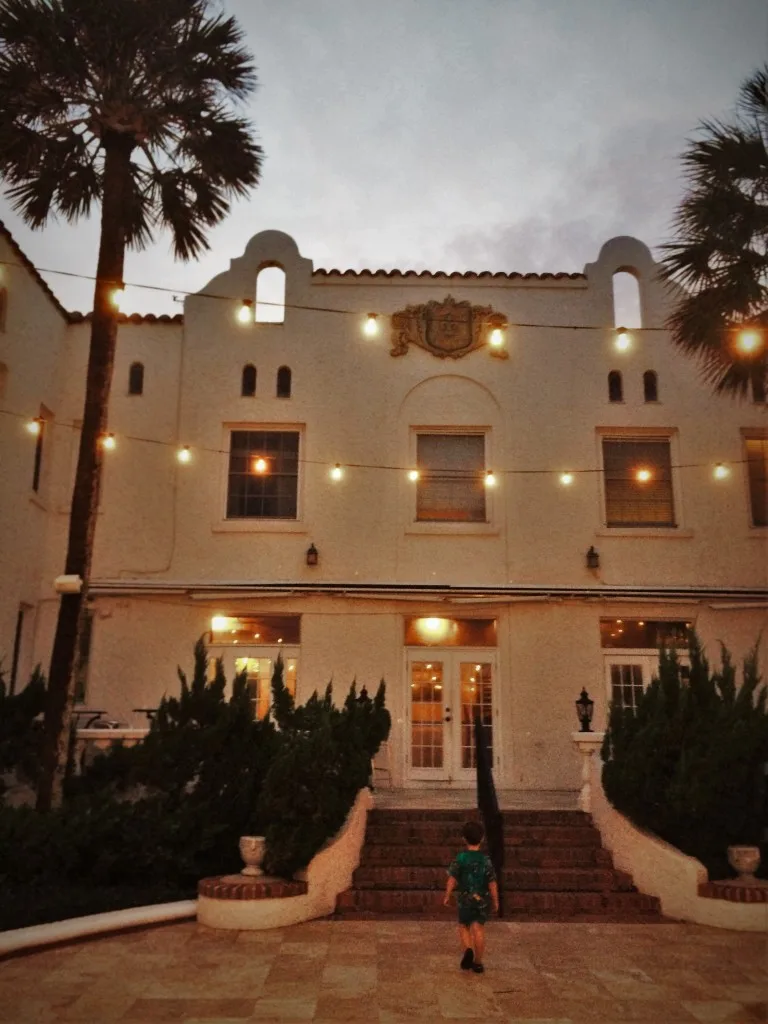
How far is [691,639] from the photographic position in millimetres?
10086

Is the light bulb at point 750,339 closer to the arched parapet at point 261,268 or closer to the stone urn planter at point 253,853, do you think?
the stone urn planter at point 253,853

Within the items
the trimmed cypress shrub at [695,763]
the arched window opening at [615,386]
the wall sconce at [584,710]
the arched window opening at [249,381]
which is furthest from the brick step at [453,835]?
the arched window opening at [249,381]

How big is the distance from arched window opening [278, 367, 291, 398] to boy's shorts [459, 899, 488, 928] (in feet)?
34.4

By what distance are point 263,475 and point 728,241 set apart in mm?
8334

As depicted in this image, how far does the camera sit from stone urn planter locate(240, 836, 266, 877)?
8.63 meters

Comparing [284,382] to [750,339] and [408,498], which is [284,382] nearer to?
[408,498]

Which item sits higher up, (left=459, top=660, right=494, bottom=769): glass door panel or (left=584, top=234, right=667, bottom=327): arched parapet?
(left=584, top=234, right=667, bottom=327): arched parapet

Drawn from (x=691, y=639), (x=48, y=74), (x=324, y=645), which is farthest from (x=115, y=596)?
(x=691, y=639)

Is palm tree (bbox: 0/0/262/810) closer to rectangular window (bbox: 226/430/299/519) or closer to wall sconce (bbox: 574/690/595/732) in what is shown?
rectangular window (bbox: 226/430/299/519)

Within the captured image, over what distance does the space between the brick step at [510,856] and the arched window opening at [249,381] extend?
27.7ft

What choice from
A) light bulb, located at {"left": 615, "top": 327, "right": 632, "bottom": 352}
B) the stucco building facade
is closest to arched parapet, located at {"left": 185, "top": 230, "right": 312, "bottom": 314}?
the stucco building facade

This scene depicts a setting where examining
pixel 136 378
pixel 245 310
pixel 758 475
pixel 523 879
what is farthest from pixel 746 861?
pixel 136 378

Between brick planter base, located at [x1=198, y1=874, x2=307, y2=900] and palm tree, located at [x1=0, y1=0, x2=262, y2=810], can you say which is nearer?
brick planter base, located at [x1=198, y1=874, x2=307, y2=900]

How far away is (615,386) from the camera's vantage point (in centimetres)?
1586
